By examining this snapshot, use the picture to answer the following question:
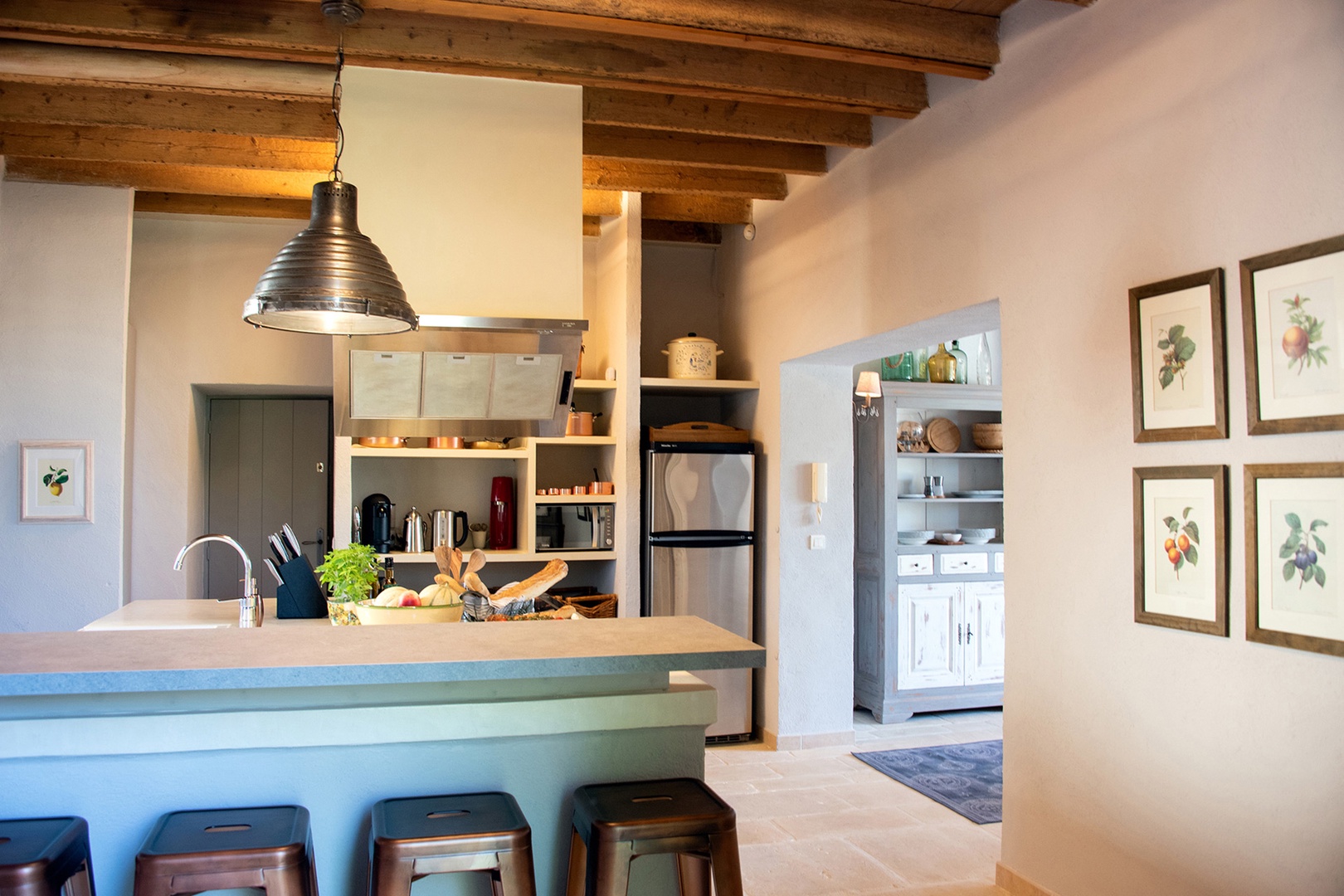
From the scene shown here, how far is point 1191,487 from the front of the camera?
104 inches

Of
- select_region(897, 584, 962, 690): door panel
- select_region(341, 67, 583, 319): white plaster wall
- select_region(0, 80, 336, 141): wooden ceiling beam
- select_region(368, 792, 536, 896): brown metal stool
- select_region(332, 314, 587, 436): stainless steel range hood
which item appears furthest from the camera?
select_region(897, 584, 962, 690): door panel

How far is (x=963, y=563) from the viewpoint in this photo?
20.5 feet

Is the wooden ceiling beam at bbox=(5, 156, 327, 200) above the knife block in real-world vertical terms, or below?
above

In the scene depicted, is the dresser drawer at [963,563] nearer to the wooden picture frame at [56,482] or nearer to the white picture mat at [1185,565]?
the white picture mat at [1185,565]

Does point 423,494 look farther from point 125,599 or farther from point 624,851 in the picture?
point 624,851

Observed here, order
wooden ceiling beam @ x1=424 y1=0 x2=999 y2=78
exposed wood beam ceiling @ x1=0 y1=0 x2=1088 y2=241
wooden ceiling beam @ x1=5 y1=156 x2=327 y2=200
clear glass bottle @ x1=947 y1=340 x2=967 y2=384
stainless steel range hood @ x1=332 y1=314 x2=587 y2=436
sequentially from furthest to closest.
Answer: clear glass bottle @ x1=947 y1=340 x2=967 y2=384 < wooden ceiling beam @ x1=5 y1=156 x2=327 y2=200 < stainless steel range hood @ x1=332 y1=314 x2=587 y2=436 < exposed wood beam ceiling @ x1=0 y1=0 x2=1088 y2=241 < wooden ceiling beam @ x1=424 y1=0 x2=999 y2=78

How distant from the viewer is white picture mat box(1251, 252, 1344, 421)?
223 centimetres

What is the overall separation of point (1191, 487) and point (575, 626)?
1703 mm

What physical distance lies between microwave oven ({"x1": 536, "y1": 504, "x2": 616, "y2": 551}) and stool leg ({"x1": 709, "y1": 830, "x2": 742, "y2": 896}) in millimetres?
3497

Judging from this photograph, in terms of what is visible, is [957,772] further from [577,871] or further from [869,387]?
[577,871]

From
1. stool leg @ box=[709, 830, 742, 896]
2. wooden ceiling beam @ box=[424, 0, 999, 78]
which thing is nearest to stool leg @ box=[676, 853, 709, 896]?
stool leg @ box=[709, 830, 742, 896]

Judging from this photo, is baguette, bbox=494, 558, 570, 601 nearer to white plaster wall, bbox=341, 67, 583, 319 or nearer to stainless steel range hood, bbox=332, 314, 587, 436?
stainless steel range hood, bbox=332, 314, 587, 436

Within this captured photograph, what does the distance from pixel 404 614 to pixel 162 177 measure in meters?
3.23

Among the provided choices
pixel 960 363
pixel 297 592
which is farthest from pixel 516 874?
pixel 960 363
